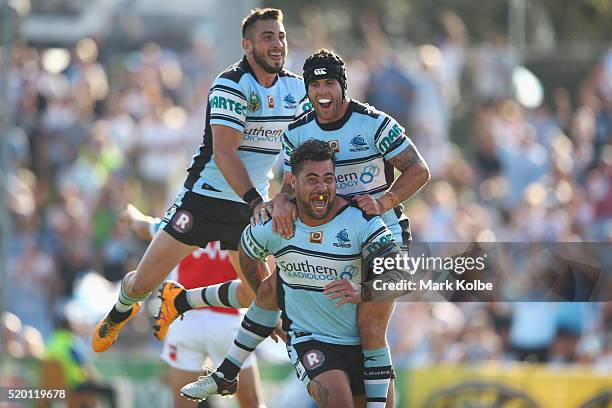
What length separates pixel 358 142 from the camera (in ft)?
30.4

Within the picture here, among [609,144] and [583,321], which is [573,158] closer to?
[609,144]

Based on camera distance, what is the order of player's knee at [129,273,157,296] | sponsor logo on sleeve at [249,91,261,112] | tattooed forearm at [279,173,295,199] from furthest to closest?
player's knee at [129,273,157,296], sponsor logo on sleeve at [249,91,261,112], tattooed forearm at [279,173,295,199]

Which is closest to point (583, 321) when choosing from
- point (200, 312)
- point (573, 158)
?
point (573, 158)

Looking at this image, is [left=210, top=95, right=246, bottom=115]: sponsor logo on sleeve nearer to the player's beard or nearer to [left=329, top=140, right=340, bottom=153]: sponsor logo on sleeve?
the player's beard

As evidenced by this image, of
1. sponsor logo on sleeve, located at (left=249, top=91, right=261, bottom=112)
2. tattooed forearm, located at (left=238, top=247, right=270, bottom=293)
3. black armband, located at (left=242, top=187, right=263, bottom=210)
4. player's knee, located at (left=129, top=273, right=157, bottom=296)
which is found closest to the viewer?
black armband, located at (left=242, top=187, right=263, bottom=210)

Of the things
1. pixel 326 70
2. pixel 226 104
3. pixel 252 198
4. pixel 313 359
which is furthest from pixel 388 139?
pixel 313 359

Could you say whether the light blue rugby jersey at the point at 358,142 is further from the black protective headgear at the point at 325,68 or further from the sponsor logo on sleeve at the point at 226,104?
the sponsor logo on sleeve at the point at 226,104

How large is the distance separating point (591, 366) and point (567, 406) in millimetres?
728

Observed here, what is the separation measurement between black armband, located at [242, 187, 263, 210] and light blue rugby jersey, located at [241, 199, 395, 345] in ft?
0.76

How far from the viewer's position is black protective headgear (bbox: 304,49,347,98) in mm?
9086

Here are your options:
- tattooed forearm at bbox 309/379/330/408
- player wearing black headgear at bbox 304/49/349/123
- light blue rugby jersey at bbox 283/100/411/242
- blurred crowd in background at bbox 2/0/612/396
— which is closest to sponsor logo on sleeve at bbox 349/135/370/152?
light blue rugby jersey at bbox 283/100/411/242

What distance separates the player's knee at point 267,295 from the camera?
31.4 ft

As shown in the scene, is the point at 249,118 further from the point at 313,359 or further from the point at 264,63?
the point at 313,359

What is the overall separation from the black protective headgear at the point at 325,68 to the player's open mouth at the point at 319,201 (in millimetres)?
694
